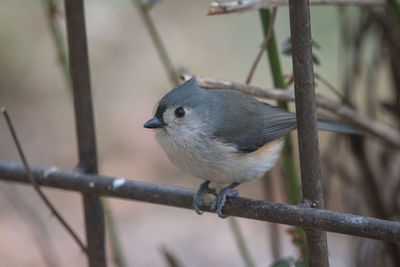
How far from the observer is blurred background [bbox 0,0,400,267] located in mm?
2350

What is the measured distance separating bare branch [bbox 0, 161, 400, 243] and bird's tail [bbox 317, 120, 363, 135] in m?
0.43

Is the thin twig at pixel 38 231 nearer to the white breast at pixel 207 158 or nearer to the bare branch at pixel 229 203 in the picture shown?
the bare branch at pixel 229 203

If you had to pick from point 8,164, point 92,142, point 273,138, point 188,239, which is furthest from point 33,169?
point 188,239

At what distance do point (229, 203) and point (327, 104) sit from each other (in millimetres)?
453

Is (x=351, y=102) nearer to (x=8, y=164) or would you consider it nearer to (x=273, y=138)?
(x=273, y=138)

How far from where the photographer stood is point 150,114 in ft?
15.4

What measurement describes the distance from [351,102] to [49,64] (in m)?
3.69

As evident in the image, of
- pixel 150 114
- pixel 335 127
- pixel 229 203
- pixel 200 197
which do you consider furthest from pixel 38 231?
pixel 335 127

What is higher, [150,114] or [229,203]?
[229,203]

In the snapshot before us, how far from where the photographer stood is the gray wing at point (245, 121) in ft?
6.18

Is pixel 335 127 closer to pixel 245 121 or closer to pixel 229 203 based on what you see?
pixel 245 121

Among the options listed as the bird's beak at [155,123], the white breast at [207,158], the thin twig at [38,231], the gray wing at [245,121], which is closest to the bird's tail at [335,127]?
the gray wing at [245,121]

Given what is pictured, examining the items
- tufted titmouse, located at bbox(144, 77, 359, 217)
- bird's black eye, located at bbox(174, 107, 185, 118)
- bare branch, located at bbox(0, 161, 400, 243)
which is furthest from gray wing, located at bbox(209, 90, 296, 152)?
bare branch, located at bbox(0, 161, 400, 243)

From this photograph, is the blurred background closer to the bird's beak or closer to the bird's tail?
the bird's tail
